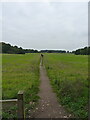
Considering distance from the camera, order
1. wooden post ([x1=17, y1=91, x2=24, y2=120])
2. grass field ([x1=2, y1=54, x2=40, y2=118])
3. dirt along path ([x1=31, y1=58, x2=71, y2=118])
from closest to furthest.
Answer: wooden post ([x1=17, y1=91, x2=24, y2=120]) → dirt along path ([x1=31, y1=58, x2=71, y2=118]) → grass field ([x1=2, y1=54, x2=40, y2=118])

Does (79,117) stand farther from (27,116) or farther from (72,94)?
(72,94)

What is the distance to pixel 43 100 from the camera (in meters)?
5.59

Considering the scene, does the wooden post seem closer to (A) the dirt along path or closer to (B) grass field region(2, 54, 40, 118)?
(B) grass field region(2, 54, 40, 118)

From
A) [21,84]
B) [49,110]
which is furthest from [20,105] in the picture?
[21,84]

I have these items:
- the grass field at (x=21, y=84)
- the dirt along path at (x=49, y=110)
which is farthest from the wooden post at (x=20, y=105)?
the dirt along path at (x=49, y=110)

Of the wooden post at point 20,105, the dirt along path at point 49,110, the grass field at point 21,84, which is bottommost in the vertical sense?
the dirt along path at point 49,110

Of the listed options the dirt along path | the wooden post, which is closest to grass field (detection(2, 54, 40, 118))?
the dirt along path

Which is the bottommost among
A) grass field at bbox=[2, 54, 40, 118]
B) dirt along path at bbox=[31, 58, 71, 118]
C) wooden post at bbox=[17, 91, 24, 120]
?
dirt along path at bbox=[31, 58, 71, 118]

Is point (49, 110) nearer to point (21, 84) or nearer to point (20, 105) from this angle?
point (20, 105)

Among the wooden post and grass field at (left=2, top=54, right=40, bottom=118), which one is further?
grass field at (left=2, top=54, right=40, bottom=118)

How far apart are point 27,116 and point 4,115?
58 cm

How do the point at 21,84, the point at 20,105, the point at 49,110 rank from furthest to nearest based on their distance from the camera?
1. the point at 21,84
2. the point at 49,110
3. the point at 20,105

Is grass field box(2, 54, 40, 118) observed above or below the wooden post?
below

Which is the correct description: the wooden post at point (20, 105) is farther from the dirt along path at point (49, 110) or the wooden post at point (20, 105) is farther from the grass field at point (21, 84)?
the dirt along path at point (49, 110)
